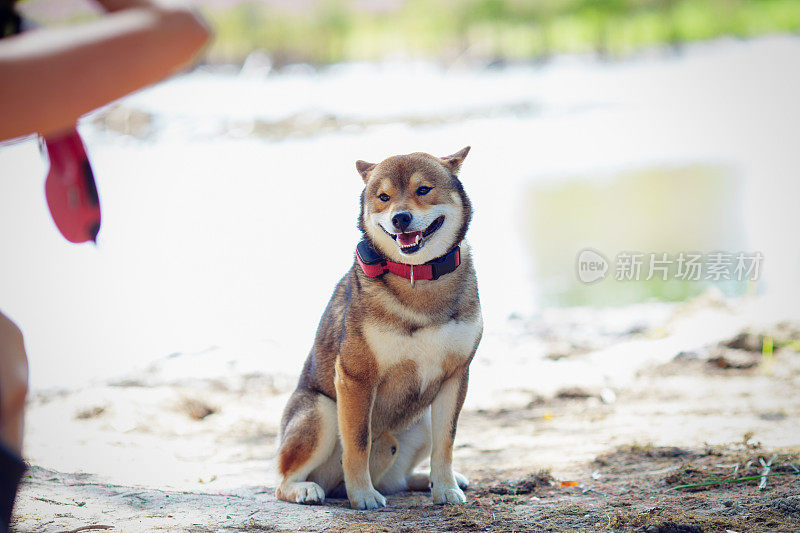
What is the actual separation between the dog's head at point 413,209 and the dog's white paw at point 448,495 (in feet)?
2.95

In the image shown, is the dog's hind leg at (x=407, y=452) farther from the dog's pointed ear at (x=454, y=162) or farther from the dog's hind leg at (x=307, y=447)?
the dog's pointed ear at (x=454, y=162)

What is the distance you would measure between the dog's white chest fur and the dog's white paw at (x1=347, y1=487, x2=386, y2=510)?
487 millimetres

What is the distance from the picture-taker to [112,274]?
24.2 ft

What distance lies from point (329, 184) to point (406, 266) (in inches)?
278

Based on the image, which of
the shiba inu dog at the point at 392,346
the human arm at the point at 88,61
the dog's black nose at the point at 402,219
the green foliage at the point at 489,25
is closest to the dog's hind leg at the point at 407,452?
the shiba inu dog at the point at 392,346

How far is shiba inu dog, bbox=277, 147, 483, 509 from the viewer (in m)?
2.96

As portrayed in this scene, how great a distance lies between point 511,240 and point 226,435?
17.0 ft

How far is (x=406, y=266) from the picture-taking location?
9.96 ft

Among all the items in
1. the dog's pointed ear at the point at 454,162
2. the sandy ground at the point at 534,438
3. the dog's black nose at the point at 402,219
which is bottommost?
the sandy ground at the point at 534,438

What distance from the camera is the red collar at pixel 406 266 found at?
302 cm

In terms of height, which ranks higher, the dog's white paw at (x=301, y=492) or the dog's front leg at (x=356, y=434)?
the dog's front leg at (x=356, y=434)

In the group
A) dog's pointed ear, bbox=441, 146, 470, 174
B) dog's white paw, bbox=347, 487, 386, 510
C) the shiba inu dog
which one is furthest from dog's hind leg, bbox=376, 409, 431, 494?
dog's pointed ear, bbox=441, 146, 470, 174

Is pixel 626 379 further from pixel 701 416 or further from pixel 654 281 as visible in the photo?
pixel 654 281

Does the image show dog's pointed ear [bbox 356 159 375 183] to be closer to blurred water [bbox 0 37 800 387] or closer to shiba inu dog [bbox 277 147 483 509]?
shiba inu dog [bbox 277 147 483 509]
